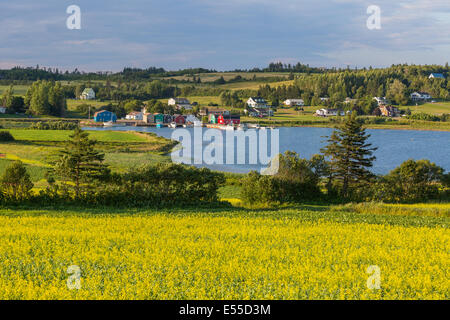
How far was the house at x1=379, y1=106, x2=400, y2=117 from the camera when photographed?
156m

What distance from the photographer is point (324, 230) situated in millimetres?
20938

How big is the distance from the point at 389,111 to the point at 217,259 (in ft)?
507

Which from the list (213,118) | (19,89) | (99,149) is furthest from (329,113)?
(19,89)

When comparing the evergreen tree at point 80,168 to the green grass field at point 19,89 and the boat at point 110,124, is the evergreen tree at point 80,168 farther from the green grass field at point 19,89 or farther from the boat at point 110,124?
the green grass field at point 19,89

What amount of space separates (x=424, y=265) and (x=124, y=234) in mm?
11287

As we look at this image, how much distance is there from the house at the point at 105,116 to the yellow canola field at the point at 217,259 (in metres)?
118

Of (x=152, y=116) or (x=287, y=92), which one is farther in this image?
(x=287, y=92)

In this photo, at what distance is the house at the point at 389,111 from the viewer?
15638 centimetres

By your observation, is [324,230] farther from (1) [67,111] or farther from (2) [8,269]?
(1) [67,111]

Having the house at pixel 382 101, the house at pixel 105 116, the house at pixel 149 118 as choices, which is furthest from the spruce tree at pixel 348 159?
the house at pixel 382 101

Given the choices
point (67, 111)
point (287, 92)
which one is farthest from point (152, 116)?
point (287, 92)

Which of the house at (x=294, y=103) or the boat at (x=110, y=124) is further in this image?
the house at (x=294, y=103)

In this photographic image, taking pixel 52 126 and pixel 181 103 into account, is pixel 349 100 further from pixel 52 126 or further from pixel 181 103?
pixel 52 126

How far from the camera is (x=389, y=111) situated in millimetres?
157500
